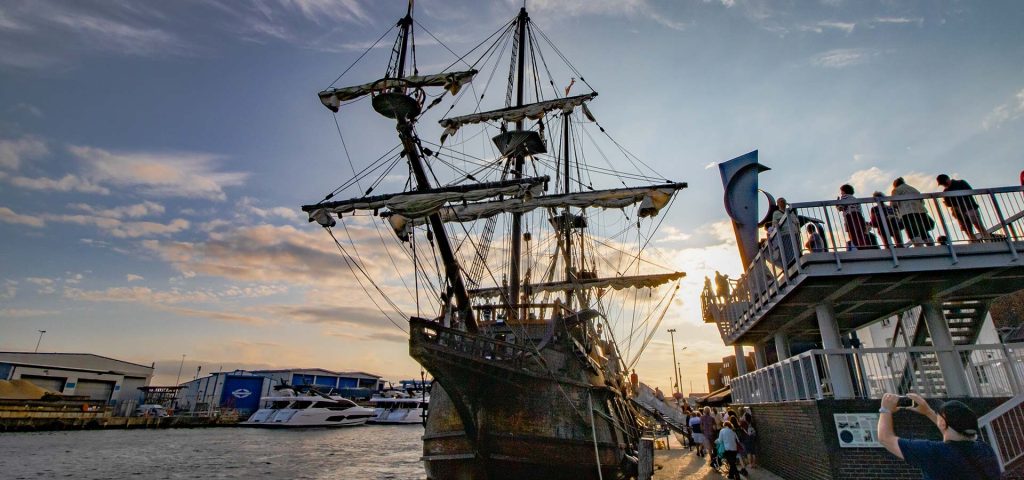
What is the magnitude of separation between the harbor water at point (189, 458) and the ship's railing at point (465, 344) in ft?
34.5

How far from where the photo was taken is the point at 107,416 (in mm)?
41188

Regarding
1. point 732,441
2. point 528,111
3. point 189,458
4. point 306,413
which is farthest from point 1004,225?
point 306,413

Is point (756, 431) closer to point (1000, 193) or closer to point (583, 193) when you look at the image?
point (1000, 193)

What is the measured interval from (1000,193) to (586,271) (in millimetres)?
22377

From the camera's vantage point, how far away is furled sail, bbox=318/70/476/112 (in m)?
15.4

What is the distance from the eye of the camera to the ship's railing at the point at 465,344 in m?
12.0

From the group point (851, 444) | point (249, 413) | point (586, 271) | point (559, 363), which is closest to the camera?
point (851, 444)

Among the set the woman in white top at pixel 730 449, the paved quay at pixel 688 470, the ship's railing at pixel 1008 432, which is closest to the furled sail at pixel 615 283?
the paved quay at pixel 688 470

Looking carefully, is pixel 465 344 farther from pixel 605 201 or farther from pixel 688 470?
pixel 605 201

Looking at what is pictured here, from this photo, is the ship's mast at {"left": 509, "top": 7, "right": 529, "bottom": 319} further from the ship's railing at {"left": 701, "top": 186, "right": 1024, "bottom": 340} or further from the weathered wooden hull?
the ship's railing at {"left": 701, "top": 186, "right": 1024, "bottom": 340}

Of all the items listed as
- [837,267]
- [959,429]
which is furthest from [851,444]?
[959,429]

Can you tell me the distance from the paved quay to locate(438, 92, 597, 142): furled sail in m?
16.7

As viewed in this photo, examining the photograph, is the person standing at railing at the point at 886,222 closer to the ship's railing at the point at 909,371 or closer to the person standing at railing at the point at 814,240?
the person standing at railing at the point at 814,240

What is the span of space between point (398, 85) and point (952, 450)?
15571mm
